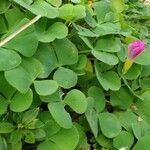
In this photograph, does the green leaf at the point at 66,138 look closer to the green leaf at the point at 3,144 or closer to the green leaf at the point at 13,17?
the green leaf at the point at 3,144

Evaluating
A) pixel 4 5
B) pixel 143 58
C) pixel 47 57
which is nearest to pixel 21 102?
pixel 47 57

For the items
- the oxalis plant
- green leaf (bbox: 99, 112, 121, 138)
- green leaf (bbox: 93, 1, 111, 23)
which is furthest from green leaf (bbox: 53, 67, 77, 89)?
green leaf (bbox: 93, 1, 111, 23)

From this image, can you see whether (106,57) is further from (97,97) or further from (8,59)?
(8,59)

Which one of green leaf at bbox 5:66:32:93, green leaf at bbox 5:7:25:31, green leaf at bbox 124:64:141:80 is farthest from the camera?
green leaf at bbox 124:64:141:80

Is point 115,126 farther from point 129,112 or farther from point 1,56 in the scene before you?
point 1,56

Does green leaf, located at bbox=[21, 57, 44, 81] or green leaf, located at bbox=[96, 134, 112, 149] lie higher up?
green leaf, located at bbox=[21, 57, 44, 81]

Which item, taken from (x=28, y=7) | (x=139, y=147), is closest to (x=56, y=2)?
(x=28, y=7)

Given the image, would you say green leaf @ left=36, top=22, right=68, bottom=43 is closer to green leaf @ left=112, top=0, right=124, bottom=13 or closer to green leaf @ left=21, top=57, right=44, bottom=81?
green leaf @ left=21, top=57, right=44, bottom=81
